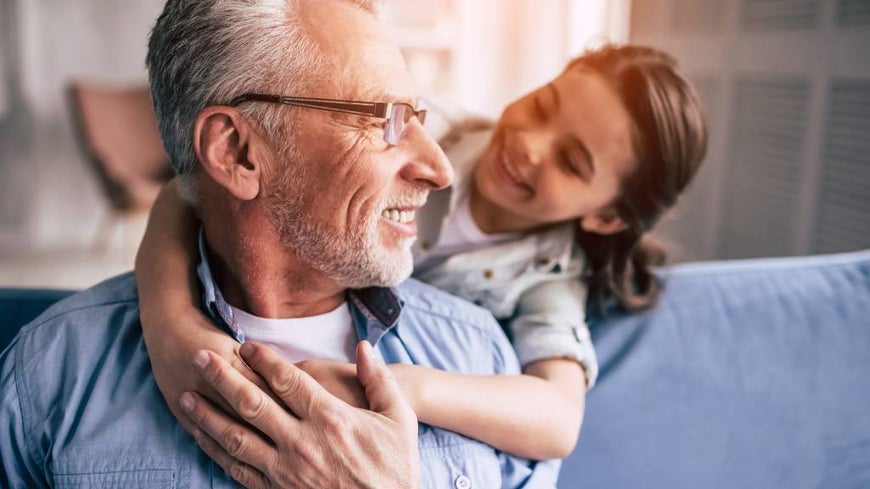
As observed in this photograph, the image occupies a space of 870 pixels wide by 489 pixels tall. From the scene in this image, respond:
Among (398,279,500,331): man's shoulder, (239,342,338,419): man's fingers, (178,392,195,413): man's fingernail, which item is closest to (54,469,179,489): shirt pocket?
(178,392,195,413): man's fingernail

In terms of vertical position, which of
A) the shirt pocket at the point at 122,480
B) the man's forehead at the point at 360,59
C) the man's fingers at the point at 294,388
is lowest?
the shirt pocket at the point at 122,480

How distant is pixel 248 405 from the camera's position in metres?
0.98

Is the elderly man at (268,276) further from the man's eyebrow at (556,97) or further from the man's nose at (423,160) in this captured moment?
the man's eyebrow at (556,97)

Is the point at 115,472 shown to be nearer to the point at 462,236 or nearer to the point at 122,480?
the point at 122,480

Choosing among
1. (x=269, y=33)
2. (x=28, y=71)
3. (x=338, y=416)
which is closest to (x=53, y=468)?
(x=338, y=416)

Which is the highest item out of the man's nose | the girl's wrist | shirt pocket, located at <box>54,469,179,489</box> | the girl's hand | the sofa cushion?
the man's nose

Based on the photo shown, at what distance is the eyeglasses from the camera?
112 centimetres

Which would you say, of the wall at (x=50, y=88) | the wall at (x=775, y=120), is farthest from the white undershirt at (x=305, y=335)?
the wall at (x=50, y=88)

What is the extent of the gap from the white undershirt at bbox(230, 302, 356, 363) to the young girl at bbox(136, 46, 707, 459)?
0.46ft

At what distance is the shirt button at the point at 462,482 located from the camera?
1.18 m

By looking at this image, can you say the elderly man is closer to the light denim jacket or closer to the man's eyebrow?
the light denim jacket

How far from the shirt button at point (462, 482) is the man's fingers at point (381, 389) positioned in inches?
6.7

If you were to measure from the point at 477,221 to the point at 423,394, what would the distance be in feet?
2.11

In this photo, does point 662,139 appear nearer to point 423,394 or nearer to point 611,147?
point 611,147
